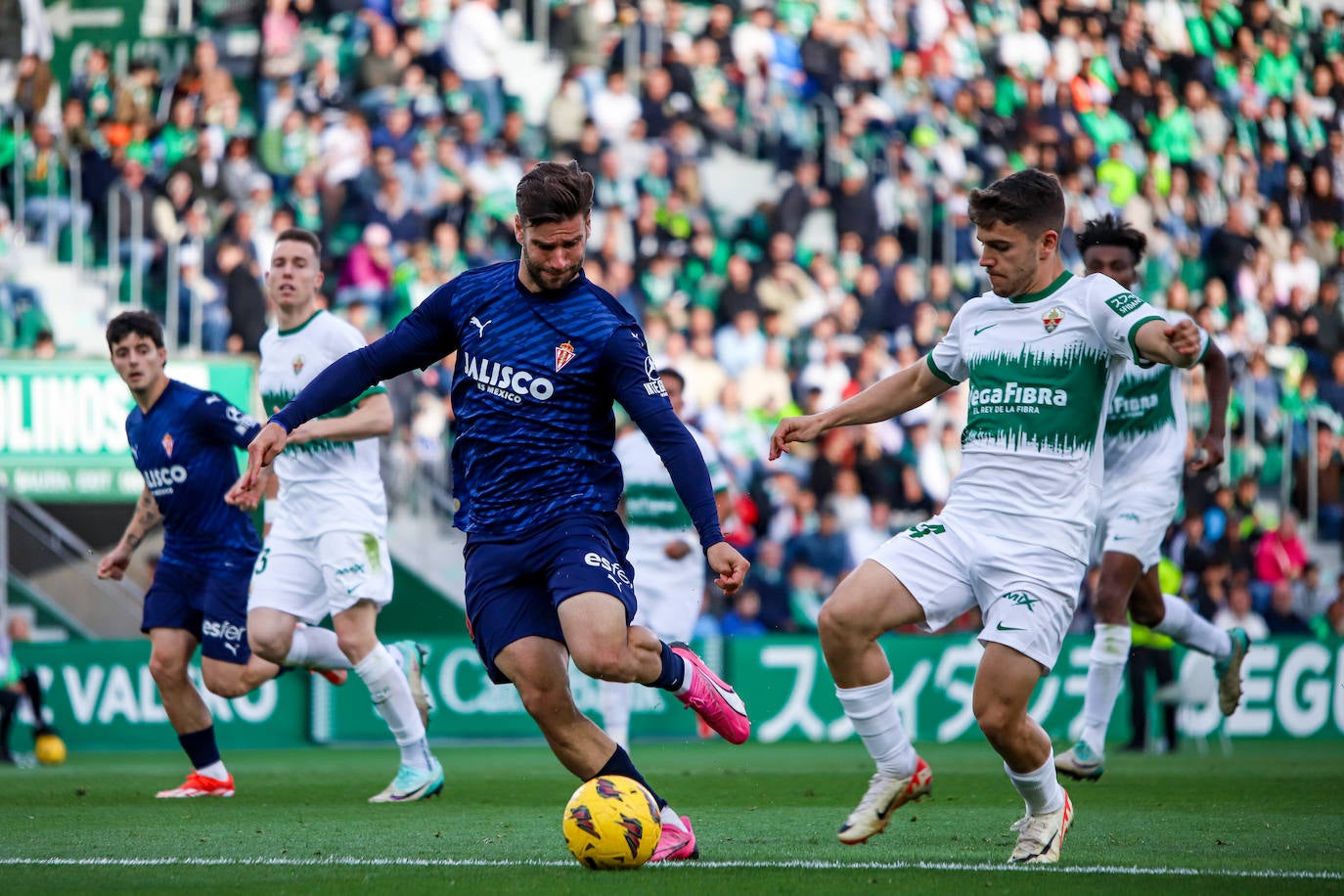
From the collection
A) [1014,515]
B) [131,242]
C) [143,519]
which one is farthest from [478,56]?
[1014,515]

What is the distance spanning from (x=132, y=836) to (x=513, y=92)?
54.5ft

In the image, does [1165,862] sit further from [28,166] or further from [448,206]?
[28,166]

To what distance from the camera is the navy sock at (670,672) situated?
21.4 ft

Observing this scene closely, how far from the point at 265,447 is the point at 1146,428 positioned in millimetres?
5585

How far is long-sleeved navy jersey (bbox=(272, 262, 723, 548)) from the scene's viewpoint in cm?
650

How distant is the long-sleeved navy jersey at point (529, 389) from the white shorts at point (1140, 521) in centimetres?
416

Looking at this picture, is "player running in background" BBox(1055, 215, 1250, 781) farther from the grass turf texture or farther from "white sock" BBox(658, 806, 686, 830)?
"white sock" BBox(658, 806, 686, 830)

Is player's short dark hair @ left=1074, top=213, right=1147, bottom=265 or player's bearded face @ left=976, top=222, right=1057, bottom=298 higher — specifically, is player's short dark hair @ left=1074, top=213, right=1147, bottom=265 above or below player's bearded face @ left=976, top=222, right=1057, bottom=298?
above

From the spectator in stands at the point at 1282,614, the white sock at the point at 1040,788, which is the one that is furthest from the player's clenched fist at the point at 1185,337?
the spectator in stands at the point at 1282,614

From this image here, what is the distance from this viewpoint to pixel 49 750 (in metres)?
14.1

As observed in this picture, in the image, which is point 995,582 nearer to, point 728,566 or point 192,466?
point 728,566

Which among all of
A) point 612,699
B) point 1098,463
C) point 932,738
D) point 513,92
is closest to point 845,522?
point 932,738

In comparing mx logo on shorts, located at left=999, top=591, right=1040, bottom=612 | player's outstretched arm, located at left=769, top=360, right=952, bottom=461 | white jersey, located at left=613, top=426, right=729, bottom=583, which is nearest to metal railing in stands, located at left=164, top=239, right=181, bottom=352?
white jersey, located at left=613, top=426, right=729, bottom=583

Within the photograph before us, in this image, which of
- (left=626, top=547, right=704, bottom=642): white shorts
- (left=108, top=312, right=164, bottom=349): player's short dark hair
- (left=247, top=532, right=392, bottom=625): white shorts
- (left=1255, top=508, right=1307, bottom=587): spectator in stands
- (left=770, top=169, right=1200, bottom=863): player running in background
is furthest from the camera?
(left=1255, top=508, right=1307, bottom=587): spectator in stands
